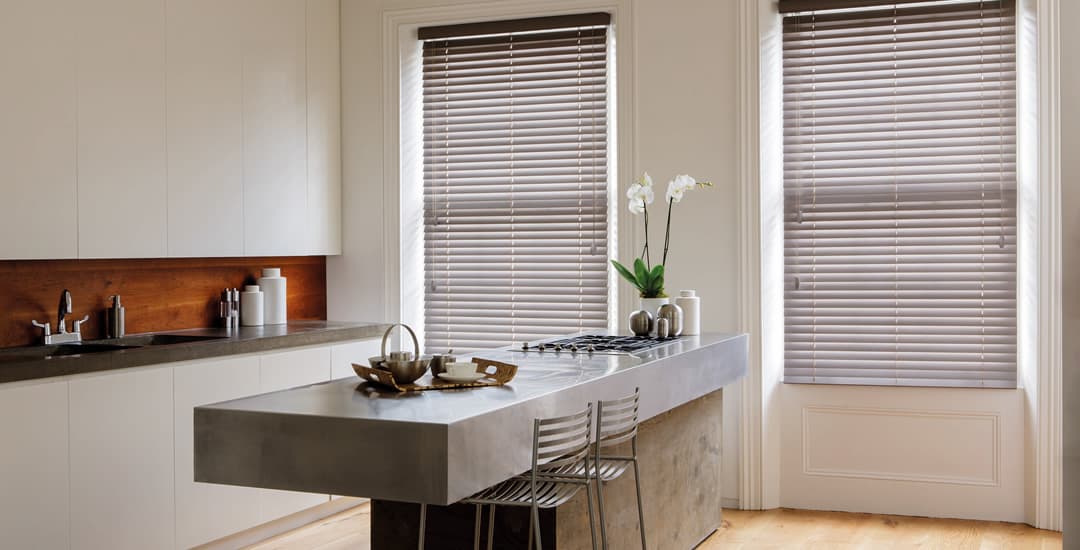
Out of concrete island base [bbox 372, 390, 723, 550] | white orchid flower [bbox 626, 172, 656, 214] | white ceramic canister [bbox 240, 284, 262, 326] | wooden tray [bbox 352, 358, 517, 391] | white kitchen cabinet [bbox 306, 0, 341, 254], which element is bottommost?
concrete island base [bbox 372, 390, 723, 550]

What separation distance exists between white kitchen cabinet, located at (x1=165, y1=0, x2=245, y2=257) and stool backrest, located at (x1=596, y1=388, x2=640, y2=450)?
2345 mm

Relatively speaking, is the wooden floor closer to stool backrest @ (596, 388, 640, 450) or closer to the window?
the window

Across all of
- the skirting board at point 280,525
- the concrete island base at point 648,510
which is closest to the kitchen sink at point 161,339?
the skirting board at point 280,525

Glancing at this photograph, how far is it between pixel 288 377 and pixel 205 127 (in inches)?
48.2

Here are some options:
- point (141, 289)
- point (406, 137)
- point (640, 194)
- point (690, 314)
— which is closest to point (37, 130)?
point (141, 289)

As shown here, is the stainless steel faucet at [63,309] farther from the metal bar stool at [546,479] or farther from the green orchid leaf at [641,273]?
the green orchid leaf at [641,273]

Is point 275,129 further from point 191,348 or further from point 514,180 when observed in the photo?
point 191,348

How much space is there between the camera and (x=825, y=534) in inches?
192

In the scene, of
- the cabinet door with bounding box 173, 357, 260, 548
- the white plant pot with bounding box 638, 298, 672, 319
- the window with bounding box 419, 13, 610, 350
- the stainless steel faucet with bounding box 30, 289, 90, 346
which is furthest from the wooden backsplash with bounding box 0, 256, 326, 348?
the white plant pot with bounding box 638, 298, 672, 319

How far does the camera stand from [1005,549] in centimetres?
459

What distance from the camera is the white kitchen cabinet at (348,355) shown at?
5.24m

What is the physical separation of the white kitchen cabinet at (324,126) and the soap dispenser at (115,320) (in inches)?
51.2

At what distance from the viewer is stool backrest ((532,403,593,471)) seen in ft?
9.43

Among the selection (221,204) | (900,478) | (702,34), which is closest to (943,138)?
(702,34)
